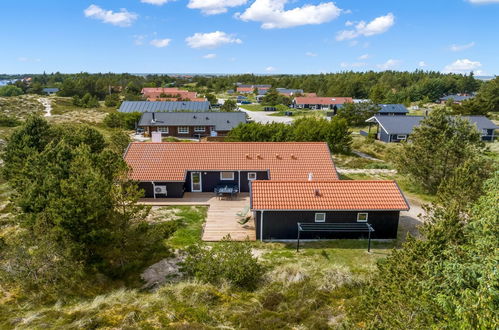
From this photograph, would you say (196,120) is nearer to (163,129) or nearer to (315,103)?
(163,129)

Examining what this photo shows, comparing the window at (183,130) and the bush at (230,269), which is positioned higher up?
the window at (183,130)

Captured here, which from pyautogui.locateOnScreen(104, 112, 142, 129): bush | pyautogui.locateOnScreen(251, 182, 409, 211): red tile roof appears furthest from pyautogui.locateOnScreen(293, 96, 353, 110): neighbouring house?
pyautogui.locateOnScreen(251, 182, 409, 211): red tile roof

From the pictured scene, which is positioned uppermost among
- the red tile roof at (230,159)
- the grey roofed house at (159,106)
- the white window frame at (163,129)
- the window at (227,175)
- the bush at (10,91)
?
the bush at (10,91)

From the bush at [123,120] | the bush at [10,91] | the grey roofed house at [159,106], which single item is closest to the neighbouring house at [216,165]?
the bush at [123,120]

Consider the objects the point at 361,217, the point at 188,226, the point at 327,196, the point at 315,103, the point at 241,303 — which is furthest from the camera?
the point at 315,103

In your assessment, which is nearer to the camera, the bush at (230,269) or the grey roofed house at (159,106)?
the bush at (230,269)

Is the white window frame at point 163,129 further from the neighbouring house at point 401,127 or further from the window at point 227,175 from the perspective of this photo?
the neighbouring house at point 401,127

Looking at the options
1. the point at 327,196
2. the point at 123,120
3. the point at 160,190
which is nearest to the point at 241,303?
the point at 327,196

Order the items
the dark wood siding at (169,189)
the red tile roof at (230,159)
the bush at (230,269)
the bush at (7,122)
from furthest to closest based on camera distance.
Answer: the bush at (7,122)
the red tile roof at (230,159)
the dark wood siding at (169,189)
the bush at (230,269)
